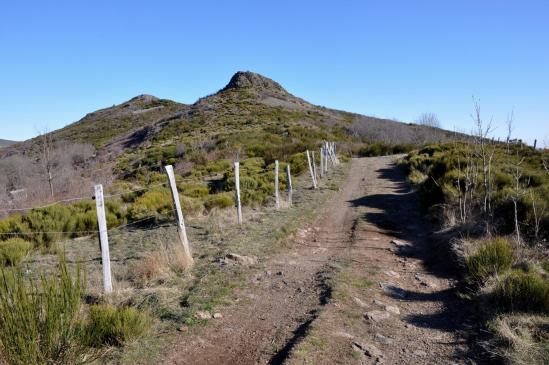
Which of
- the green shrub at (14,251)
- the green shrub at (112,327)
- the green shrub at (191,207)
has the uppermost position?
the green shrub at (191,207)

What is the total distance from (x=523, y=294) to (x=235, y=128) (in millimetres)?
41244

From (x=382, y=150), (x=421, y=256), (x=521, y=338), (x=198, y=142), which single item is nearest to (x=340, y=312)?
(x=521, y=338)

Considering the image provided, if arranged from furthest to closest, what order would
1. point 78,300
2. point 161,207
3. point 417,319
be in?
point 161,207 < point 417,319 < point 78,300

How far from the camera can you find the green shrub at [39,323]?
3.30 metres

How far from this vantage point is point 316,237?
10.2 metres

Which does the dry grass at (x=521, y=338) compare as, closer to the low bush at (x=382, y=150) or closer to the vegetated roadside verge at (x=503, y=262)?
the vegetated roadside verge at (x=503, y=262)

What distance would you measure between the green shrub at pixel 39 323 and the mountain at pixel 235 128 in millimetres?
27932

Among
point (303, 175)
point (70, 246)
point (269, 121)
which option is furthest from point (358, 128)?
point (70, 246)

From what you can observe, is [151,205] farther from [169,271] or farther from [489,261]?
[489,261]

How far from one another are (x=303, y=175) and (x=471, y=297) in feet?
56.2

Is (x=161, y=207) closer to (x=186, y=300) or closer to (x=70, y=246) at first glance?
(x=70, y=246)

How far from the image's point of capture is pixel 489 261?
21.7 feet

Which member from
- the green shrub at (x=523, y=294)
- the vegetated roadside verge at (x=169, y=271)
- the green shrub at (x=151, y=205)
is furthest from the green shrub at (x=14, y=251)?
the green shrub at (x=523, y=294)

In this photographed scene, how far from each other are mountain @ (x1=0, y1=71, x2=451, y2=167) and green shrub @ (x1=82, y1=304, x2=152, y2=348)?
2709 centimetres
